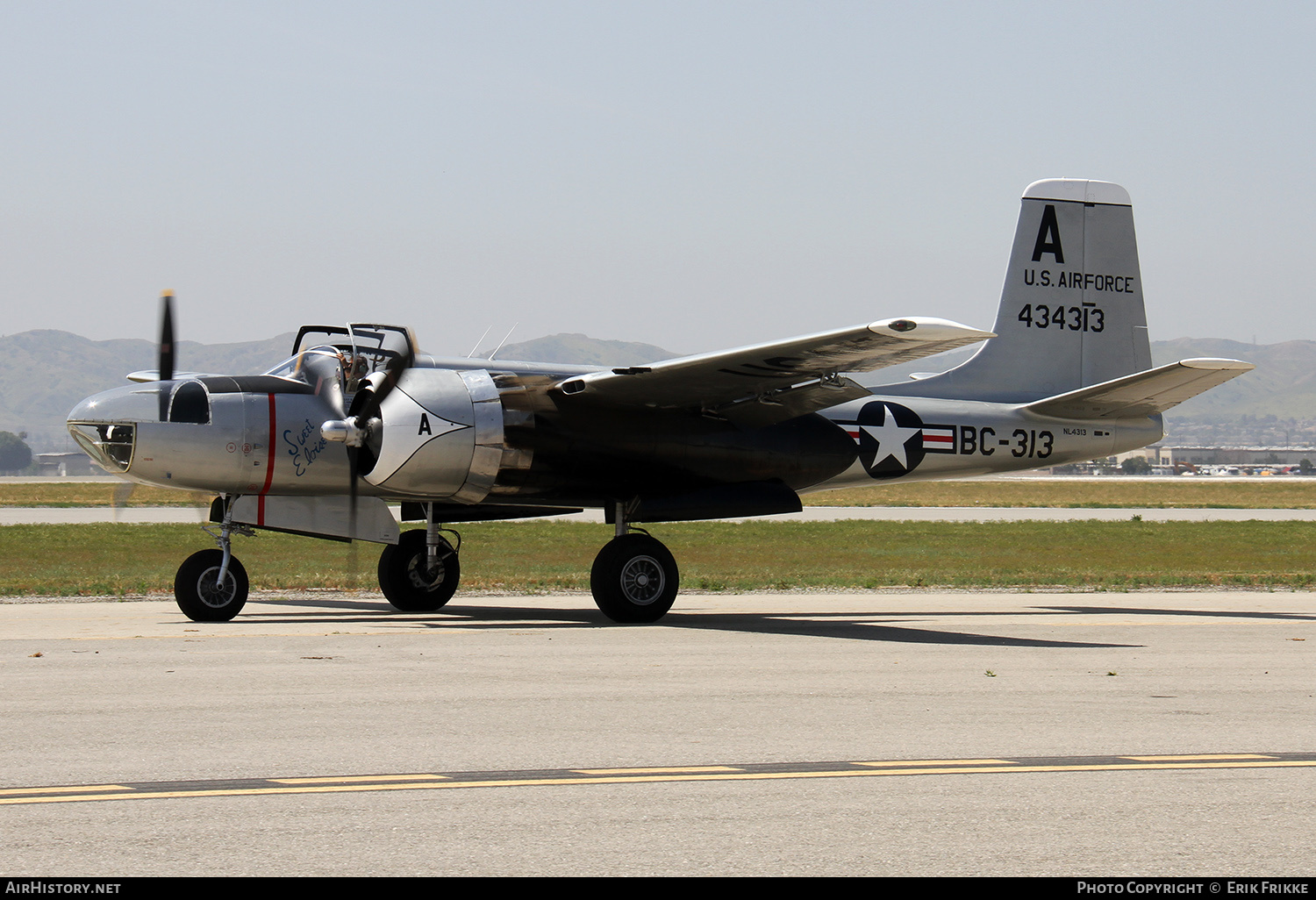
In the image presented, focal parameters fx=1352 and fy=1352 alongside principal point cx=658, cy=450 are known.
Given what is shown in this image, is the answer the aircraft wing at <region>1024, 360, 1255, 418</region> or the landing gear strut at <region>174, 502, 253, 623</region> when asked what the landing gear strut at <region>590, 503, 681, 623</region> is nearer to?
the landing gear strut at <region>174, 502, 253, 623</region>

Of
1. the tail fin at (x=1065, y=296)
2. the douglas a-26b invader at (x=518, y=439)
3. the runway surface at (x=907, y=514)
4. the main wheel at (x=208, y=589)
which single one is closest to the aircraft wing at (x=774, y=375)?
the douglas a-26b invader at (x=518, y=439)

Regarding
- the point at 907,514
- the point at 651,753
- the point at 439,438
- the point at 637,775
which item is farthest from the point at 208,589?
the point at 907,514

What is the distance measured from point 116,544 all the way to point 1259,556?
3037 centimetres

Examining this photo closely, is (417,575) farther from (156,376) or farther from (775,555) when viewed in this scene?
(775,555)

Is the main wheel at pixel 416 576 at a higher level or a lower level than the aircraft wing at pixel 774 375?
lower

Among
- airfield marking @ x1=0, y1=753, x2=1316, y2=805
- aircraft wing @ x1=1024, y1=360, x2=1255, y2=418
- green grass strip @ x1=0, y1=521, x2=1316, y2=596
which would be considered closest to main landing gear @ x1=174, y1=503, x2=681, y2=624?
green grass strip @ x1=0, y1=521, x2=1316, y2=596

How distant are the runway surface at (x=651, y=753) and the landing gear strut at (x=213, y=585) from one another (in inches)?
40.7

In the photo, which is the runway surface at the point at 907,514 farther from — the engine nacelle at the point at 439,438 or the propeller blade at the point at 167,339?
the engine nacelle at the point at 439,438

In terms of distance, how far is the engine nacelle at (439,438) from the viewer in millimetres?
16219

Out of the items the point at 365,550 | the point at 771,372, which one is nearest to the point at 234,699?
the point at 771,372

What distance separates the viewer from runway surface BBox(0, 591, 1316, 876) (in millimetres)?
5941

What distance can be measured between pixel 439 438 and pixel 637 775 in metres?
9.25

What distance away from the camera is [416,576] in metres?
19.4
